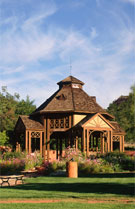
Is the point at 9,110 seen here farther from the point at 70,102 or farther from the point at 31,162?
the point at 31,162

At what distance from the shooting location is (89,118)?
30281 millimetres

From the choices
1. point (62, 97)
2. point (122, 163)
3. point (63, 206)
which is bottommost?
point (122, 163)

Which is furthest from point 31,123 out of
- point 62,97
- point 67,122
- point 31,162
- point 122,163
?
point 122,163

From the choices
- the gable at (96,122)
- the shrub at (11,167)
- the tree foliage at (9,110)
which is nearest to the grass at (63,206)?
the shrub at (11,167)

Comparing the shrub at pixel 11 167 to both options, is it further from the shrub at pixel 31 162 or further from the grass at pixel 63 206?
the grass at pixel 63 206

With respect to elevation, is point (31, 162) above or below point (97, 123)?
below

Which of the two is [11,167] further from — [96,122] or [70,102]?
[70,102]

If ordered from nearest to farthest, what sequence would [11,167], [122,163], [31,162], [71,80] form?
[11,167]
[122,163]
[31,162]
[71,80]

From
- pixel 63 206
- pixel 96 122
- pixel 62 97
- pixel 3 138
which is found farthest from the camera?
pixel 3 138

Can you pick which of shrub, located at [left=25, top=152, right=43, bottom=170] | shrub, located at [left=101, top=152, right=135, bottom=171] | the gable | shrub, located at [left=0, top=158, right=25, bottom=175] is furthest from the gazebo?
shrub, located at [left=0, top=158, right=25, bottom=175]

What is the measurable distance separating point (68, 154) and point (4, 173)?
5112 mm

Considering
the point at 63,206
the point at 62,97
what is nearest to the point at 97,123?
the point at 62,97

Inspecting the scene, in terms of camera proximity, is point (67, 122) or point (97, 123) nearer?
point (97, 123)

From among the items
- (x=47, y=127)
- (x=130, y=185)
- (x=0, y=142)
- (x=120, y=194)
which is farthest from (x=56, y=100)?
(x=120, y=194)
